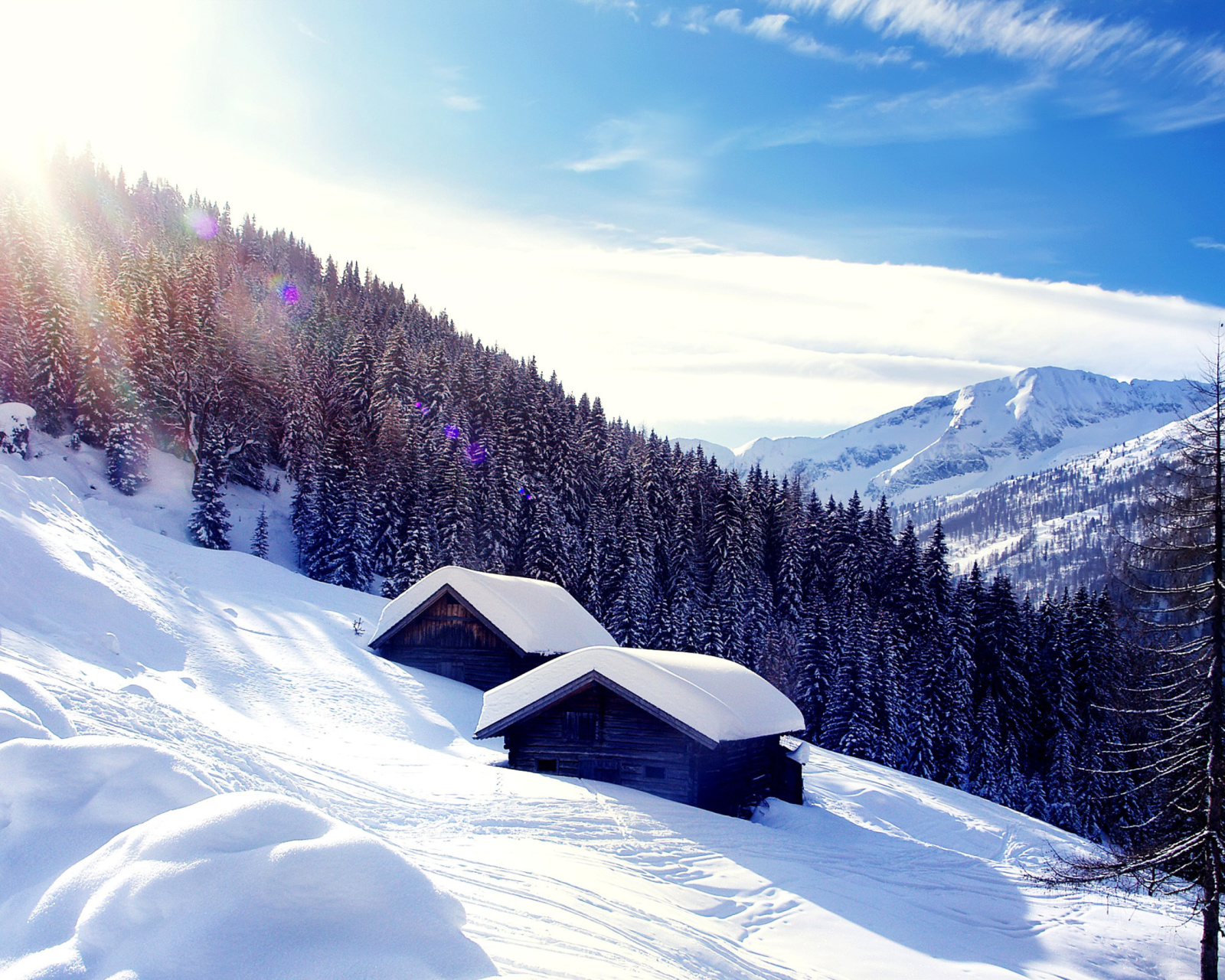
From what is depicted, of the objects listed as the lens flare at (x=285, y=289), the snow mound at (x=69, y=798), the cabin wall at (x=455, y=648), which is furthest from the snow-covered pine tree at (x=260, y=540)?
the lens flare at (x=285, y=289)

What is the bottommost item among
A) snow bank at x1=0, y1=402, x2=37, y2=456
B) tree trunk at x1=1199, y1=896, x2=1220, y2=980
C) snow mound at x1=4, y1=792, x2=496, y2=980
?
tree trunk at x1=1199, y1=896, x2=1220, y2=980

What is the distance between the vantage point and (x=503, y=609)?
3067 cm

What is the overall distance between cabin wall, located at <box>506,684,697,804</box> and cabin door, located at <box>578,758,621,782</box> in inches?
0.8

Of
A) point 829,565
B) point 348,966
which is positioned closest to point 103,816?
point 348,966

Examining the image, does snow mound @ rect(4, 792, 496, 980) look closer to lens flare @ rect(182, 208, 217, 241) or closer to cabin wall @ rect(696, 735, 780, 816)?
cabin wall @ rect(696, 735, 780, 816)

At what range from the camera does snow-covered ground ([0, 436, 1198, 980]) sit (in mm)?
4812

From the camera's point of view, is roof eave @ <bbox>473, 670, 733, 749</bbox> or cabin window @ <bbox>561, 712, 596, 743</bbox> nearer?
roof eave @ <bbox>473, 670, 733, 749</bbox>

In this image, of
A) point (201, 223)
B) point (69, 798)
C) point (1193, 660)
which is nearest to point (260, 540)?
point (69, 798)

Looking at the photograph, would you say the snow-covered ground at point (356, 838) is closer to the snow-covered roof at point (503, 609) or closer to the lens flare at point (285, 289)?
the snow-covered roof at point (503, 609)

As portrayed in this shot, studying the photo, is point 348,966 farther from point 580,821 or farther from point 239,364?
point 239,364

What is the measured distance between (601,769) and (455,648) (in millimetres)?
12045

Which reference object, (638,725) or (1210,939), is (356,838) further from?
(1210,939)

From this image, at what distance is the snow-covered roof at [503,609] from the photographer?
99.2ft

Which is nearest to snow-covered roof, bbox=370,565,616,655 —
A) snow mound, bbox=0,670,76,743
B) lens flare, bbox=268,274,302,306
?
snow mound, bbox=0,670,76,743
